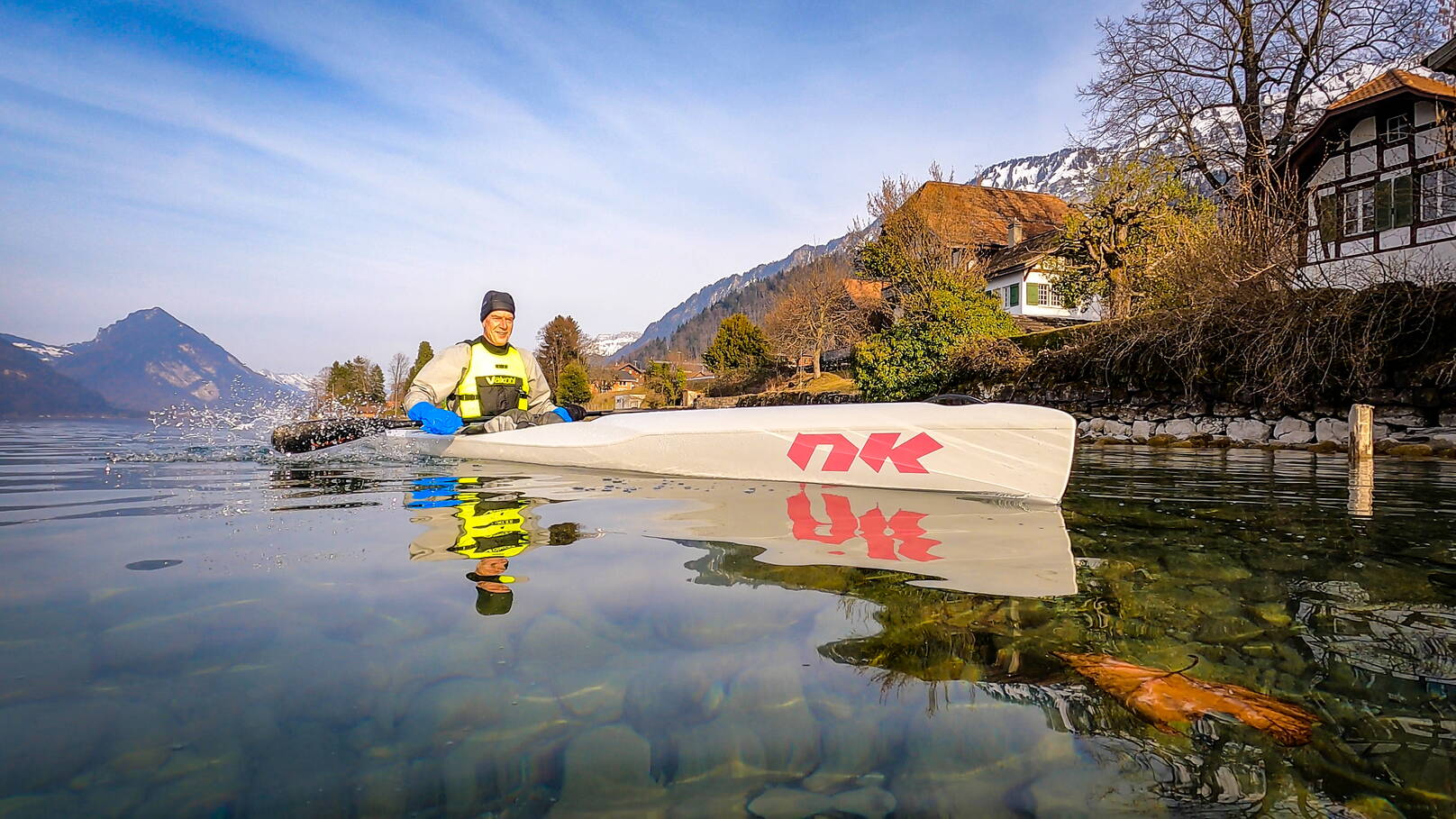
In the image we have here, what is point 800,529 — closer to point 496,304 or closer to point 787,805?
point 787,805

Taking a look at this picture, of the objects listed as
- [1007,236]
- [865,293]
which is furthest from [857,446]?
[1007,236]

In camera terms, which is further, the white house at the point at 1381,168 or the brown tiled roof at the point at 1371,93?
the brown tiled roof at the point at 1371,93

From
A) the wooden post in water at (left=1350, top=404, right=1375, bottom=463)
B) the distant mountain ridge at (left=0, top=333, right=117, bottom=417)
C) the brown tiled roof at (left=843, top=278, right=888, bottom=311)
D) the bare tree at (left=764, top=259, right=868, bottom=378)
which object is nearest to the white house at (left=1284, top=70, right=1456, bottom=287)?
the wooden post in water at (left=1350, top=404, right=1375, bottom=463)

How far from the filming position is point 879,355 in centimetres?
1836

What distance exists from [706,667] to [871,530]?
5.68ft

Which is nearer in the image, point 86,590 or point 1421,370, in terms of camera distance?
point 86,590

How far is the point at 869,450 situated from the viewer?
4344 mm

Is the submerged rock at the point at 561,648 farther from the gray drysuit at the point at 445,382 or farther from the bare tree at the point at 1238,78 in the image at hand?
the bare tree at the point at 1238,78

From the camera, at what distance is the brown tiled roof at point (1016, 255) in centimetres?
2925

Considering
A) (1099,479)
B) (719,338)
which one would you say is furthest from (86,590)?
(719,338)

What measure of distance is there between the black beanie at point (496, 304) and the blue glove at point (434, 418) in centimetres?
105

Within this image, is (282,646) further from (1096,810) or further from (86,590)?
(1096,810)

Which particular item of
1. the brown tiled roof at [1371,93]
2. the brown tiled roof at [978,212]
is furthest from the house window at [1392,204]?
the brown tiled roof at [978,212]

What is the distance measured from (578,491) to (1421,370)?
9846 mm
